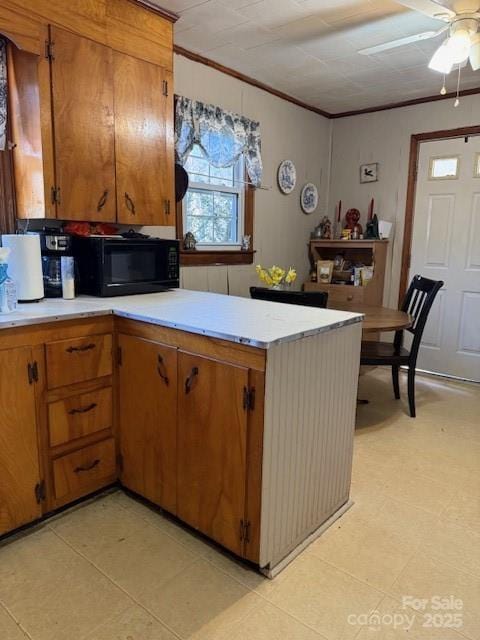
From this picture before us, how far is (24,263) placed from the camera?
6.29 ft

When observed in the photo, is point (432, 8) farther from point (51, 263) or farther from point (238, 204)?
point (51, 263)

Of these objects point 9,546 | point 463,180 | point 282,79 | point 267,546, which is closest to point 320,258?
point 463,180

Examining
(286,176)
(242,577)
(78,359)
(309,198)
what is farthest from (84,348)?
(309,198)

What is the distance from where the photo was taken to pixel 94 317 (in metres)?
1.87

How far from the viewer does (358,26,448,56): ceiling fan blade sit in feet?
7.32

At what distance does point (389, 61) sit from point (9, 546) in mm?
3550

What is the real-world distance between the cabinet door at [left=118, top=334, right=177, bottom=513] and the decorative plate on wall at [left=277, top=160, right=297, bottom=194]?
2.48 meters

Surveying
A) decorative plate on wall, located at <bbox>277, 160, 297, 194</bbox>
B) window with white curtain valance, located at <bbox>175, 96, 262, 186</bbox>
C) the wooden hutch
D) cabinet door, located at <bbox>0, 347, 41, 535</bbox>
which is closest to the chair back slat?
the wooden hutch

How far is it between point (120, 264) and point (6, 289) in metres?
0.64

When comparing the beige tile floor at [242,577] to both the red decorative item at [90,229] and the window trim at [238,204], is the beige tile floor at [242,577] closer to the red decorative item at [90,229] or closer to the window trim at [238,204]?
the red decorative item at [90,229]

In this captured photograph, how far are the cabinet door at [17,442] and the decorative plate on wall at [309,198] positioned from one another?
10.3 ft

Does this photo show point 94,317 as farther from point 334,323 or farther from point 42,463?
point 334,323

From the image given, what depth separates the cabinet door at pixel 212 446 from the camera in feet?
5.00

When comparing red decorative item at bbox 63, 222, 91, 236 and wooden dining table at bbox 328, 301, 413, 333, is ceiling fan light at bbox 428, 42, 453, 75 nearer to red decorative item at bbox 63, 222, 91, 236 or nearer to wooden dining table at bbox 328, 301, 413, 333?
wooden dining table at bbox 328, 301, 413, 333
